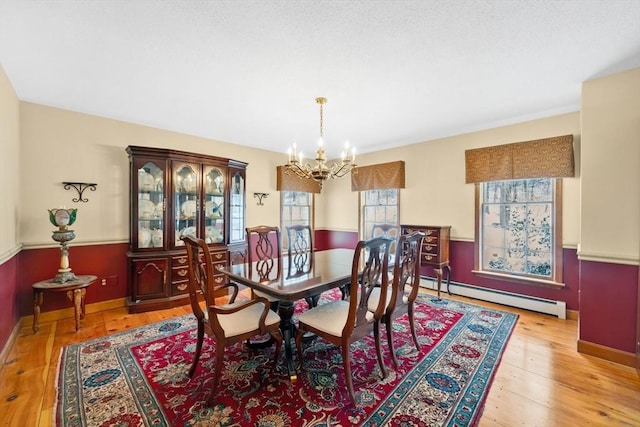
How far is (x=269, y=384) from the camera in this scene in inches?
75.6

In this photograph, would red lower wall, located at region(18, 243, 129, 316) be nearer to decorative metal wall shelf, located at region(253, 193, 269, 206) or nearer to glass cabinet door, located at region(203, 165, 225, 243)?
glass cabinet door, located at region(203, 165, 225, 243)

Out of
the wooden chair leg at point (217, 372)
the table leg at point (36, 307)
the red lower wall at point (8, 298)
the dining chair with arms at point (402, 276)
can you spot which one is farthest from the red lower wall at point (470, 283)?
the wooden chair leg at point (217, 372)

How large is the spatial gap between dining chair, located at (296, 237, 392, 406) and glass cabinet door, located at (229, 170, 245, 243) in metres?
2.47

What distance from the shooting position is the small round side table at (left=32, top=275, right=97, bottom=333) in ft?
8.84

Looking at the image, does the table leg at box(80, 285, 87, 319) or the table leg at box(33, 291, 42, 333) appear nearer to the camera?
the table leg at box(33, 291, 42, 333)

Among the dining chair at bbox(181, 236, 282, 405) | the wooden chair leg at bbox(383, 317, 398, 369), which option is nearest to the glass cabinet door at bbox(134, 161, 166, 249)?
the dining chair at bbox(181, 236, 282, 405)

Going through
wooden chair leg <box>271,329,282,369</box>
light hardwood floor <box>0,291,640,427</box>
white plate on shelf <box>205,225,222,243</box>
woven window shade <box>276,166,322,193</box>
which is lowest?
light hardwood floor <box>0,291,640,427</box>

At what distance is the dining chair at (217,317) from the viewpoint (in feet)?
5.65

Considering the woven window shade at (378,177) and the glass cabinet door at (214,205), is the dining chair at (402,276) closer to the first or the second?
the woven window shade at (378,177)

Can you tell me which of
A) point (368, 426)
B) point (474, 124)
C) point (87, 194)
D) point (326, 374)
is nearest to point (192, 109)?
point (87, 194)

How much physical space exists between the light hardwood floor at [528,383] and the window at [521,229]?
2.74ft

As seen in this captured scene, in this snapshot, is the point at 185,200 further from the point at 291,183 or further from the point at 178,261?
the point at 291,183

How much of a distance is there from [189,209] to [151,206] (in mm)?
451

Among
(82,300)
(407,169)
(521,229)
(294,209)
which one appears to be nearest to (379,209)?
(407,169)
